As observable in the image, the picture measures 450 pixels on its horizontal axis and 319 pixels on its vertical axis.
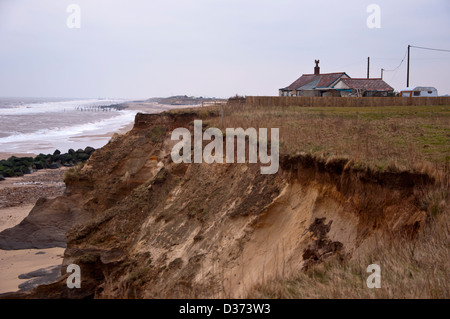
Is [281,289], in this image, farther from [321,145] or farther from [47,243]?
[47,243]

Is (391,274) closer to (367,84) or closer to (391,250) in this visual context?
(391,250)

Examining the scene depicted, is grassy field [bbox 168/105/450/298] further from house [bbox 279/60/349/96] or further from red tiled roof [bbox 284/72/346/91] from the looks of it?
red tiled roof [bbox 284/72/346/91]

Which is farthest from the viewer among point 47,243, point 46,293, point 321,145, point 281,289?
point 47,243

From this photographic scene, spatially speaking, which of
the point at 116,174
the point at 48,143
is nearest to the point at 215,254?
the point at 116,174

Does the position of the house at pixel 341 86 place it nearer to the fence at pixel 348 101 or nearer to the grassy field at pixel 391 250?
the fence at pixel 348 101

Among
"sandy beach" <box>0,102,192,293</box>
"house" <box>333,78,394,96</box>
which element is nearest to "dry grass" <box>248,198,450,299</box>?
"sandy beach" <box>0,102,192,293</box>

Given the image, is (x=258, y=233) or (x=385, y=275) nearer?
(x=385, y=275)
